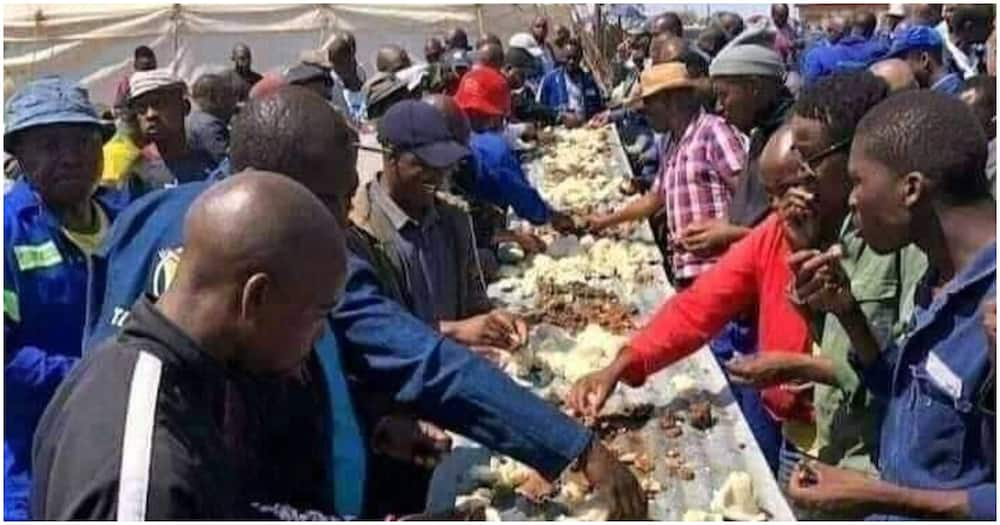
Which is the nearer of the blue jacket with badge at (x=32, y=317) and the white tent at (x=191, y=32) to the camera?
the blue jacket with badge at (x=32, y=317)

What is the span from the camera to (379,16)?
1551 cm

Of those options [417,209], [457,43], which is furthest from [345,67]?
[417,209]

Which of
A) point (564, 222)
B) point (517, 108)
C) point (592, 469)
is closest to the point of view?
point (592, 469)

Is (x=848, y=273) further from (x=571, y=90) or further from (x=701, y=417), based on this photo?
(x=571, y=90)

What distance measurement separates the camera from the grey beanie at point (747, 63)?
4758mm

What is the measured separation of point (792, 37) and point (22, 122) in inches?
489

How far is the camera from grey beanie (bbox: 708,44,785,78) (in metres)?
4.76

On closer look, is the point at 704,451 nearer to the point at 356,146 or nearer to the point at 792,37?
the point at 356,146

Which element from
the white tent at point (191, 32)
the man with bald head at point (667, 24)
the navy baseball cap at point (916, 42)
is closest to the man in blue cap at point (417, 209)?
the navy baseball cap at point (916, 42)

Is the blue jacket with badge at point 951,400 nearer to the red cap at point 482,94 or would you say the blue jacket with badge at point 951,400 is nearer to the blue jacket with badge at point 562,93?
the red cap at point 482,94

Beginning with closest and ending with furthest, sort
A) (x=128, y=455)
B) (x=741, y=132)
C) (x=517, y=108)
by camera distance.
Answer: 1. (x=128, y=455)
2. (x=741, y=132)
3. (x=517, y=108)

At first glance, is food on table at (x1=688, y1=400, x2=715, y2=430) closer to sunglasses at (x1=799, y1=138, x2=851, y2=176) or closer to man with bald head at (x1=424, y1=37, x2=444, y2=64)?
sunglasses at (x1=799, y1=138, x2=851, y2=176)

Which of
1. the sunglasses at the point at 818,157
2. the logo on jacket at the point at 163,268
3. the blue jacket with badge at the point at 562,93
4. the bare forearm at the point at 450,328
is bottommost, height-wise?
the blue jacket with badge at the point at 562,93

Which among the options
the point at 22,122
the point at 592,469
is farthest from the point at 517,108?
the point at 592,469
